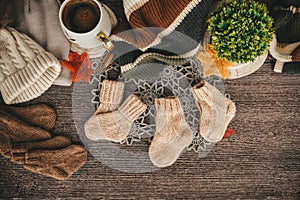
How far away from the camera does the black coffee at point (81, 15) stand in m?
0.91

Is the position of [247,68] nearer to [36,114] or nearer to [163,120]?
[163,120]

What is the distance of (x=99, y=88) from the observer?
1028 millimetres

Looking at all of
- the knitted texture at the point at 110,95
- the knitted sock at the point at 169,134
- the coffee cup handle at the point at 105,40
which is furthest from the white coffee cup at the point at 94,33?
the knitted sock at the point at 169,134

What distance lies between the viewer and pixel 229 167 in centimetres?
108

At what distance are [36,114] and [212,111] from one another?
510mm

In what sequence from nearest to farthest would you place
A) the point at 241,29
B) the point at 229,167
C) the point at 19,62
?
Result: the point at 241,29
the point at 19,62
the point at 229,167

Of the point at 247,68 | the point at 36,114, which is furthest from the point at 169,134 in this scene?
the point at 36,114

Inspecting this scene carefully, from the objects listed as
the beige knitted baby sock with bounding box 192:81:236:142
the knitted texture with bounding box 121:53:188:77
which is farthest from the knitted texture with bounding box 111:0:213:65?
the beige knitted baby sock with bounding box 192:81:236:142

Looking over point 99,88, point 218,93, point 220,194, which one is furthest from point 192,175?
point 99,88

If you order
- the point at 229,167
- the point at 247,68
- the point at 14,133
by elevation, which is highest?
the point at 247,68

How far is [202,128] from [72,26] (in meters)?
0.45

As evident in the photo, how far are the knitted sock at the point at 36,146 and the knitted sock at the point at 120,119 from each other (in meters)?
0.11

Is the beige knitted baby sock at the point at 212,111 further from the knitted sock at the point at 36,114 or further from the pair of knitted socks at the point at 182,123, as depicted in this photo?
the knitted sock at the point at 36,114

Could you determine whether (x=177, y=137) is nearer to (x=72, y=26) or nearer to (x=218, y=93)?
(x=218, y=93)
